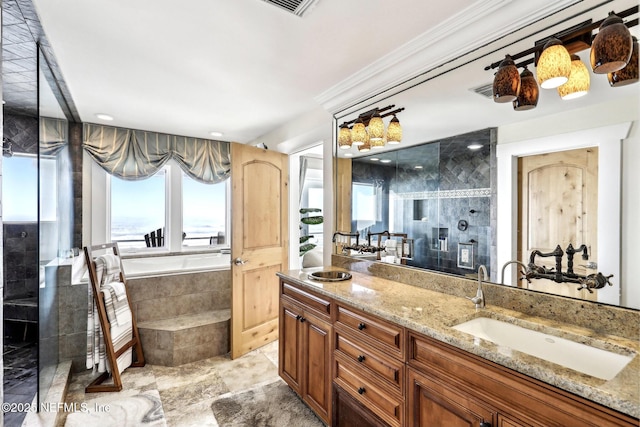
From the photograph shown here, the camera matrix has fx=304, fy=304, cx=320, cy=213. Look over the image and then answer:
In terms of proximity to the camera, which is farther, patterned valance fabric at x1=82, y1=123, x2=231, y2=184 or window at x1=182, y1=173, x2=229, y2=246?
window at x1=182, y1=173, x2=229, y2=246

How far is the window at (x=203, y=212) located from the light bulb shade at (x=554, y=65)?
406cm

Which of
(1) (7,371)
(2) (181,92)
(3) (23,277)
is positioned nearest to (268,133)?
(2) (181,92)

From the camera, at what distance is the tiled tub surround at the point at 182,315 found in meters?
2.89

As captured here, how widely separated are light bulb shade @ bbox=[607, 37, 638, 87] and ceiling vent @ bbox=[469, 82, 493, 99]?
51 centimetres

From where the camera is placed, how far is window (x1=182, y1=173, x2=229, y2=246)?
4320 millimetres

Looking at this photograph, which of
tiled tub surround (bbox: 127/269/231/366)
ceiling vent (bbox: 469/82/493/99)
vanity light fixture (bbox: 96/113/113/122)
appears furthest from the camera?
vanity light fixture (bbox: 96/113/113/122)

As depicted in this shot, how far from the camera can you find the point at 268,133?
3.99 metres

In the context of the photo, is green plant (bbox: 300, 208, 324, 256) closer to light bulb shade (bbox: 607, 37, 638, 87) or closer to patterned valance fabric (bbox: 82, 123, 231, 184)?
patterned valance fabric (bbox: 82, 123, 231, 184)

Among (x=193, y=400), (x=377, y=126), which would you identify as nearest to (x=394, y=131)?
(x=377, y=126)

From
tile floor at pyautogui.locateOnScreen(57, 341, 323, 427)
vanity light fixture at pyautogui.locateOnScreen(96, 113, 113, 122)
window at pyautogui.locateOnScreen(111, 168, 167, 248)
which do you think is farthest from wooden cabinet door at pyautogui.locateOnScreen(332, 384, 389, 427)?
vanity light fixture at pyautogui.locateOnScreen(96, 113, 113, 122)

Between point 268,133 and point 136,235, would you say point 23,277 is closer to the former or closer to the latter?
point 136,235

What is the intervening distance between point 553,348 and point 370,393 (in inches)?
33.7

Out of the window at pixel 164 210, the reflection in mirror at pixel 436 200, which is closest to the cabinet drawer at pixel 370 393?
the reflection in mirror at pixel 436 200

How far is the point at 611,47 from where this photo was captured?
1095mm
